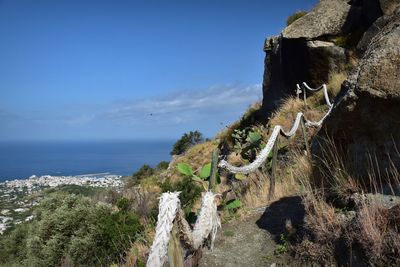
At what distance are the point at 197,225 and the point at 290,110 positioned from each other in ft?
39.8

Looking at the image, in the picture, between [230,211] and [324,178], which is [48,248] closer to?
[230,211]

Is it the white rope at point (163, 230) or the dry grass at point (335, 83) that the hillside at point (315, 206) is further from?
the dry grass at point (335, 83)

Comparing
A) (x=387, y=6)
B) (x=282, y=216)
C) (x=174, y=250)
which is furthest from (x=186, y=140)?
(x=174, y=250)

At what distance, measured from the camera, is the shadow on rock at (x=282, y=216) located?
16.9ft

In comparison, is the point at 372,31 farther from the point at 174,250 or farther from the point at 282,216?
the point at 174,250

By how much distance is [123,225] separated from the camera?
8.89 meters

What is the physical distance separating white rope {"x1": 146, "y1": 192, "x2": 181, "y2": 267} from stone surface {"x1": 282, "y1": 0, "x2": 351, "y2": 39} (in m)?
15.4

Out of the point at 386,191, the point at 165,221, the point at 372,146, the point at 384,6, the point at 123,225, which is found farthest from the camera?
the point at 384,6

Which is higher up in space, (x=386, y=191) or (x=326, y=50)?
(x=326, y=50)

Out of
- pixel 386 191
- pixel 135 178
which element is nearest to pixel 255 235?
pixel 386 191

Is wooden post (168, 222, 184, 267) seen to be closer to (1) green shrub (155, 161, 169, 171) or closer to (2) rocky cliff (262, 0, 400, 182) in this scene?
(2) rocky cliff (262, 0, 400, 182)

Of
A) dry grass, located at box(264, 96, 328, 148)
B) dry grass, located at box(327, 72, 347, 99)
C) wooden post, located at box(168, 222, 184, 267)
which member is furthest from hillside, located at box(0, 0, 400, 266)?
dry grass, located at box(327, 72, 347, 99)

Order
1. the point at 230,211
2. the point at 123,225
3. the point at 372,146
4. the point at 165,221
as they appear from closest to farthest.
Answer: the point at 165,221
the point at 372,146
the point at 230,211
the point at 123,225

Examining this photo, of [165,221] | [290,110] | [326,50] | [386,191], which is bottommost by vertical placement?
[386,191]
